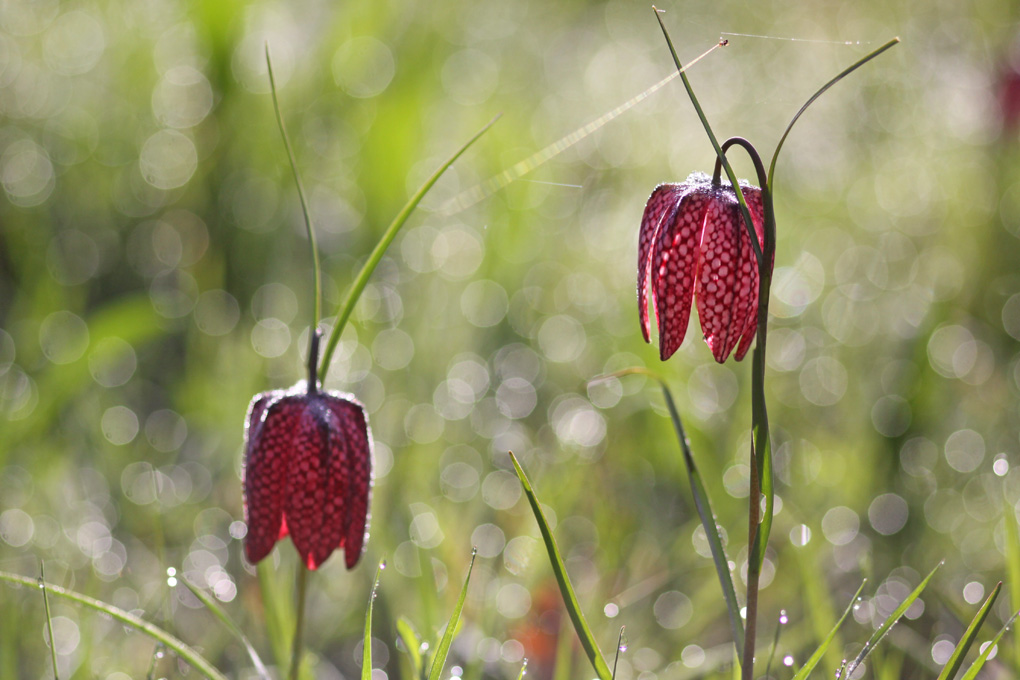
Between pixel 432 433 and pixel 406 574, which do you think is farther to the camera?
pixel 432 433

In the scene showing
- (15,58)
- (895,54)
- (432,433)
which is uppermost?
(15,58)

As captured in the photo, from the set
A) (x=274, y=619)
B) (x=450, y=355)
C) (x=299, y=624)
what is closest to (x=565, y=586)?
(x=299, y=624)

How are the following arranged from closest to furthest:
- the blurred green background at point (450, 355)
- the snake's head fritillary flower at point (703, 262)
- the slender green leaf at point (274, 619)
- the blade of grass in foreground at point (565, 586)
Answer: the blade of grass in foreground at point (565, 586) < the snake's head fritillary flower at point (703, 262) < the slender green leaf at point (274, 619) < the blurred green background at point (450, 355)

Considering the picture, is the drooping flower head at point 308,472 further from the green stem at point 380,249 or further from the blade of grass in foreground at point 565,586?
the blade of grass in foreground at point 565,586

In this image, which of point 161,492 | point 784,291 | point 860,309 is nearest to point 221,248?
point 161,492

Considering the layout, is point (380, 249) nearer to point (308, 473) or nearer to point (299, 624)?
point (308, 473)

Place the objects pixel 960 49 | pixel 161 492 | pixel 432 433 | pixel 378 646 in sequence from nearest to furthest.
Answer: pixel 378 646, pixel 161 492, pixel 432 433, pixel 960 49

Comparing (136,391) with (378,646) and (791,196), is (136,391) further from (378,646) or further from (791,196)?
(791,196)

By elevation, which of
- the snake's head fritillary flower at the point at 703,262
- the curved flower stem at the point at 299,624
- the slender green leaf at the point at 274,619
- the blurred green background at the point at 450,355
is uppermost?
the snake's head fritillary flower at the point at 703,262

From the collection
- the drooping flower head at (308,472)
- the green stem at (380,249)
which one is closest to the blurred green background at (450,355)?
the drooping flower head at (308,472)
